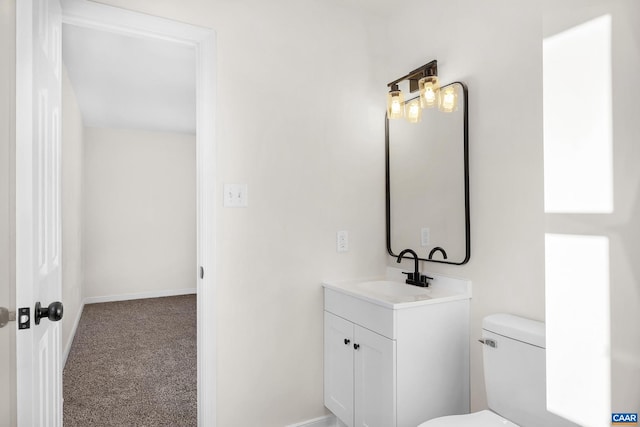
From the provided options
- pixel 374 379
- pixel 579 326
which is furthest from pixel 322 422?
pixel 579 326

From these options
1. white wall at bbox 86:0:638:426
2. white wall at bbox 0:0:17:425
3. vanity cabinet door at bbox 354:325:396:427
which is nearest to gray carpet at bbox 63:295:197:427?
white wall at bbox 86:0:638:426

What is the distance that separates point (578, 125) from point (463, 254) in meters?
1.23

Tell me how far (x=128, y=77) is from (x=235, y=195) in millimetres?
2342

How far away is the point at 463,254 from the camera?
72.0 inches

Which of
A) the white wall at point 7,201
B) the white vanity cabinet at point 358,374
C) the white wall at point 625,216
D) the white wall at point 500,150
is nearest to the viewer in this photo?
the white wall at point 625,216

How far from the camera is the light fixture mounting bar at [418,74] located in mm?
1961

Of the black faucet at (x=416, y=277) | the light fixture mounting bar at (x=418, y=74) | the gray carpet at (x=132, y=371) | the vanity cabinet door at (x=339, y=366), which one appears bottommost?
the gray carpet at (x=132, y=371)

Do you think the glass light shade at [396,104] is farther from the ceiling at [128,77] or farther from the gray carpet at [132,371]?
the gray carpet at [132,371]

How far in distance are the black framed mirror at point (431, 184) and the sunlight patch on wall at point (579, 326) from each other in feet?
3.62

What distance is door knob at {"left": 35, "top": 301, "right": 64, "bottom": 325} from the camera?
1037 mm

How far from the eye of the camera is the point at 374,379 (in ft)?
5.64

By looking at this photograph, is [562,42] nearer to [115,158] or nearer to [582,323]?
[582,323]

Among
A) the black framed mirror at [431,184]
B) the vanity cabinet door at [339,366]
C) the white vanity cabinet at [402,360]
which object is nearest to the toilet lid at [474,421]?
the white vanity cabinet at [402,360]

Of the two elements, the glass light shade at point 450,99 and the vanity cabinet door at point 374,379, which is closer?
the vanity cabinet door at point 374,379
